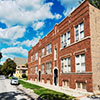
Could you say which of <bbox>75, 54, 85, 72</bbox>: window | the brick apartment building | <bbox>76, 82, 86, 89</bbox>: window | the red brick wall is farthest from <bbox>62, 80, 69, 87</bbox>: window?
<bbox>75, 54, 85, 72</bbox>: window

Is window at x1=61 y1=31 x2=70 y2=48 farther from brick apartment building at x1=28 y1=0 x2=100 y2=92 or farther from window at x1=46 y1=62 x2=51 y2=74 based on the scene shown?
window at x1=46 y1=62 x2=51 y2=74

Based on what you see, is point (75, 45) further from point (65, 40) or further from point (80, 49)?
point (65, 40)

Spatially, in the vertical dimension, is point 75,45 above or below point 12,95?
above

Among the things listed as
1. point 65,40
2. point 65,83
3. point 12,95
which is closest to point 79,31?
point 65,40

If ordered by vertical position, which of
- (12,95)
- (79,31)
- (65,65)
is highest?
(79,31)

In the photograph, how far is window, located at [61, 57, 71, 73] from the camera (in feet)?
53.3

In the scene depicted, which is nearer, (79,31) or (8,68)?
(79,31)

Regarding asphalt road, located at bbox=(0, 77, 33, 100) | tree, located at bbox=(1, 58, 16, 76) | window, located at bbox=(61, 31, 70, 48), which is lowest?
asphalt road, located at bbox=(0, 77, 33, 100)

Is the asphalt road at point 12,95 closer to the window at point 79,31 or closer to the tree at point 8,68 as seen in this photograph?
the window at point 79,31

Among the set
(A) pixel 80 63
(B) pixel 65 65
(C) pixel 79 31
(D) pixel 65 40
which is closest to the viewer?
(A) pixel 80 63

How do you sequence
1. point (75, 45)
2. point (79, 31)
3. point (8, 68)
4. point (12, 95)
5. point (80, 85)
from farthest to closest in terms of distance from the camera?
point (8, 68), point (75, 45), point (79, 31), point (80, 85), point (12, 95)

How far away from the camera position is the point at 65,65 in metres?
17.2

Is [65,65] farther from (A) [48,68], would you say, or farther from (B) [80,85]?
(A) [48,68]

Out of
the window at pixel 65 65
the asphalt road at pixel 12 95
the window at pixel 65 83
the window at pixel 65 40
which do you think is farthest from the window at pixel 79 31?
the asphalt road at pixel 12 95
